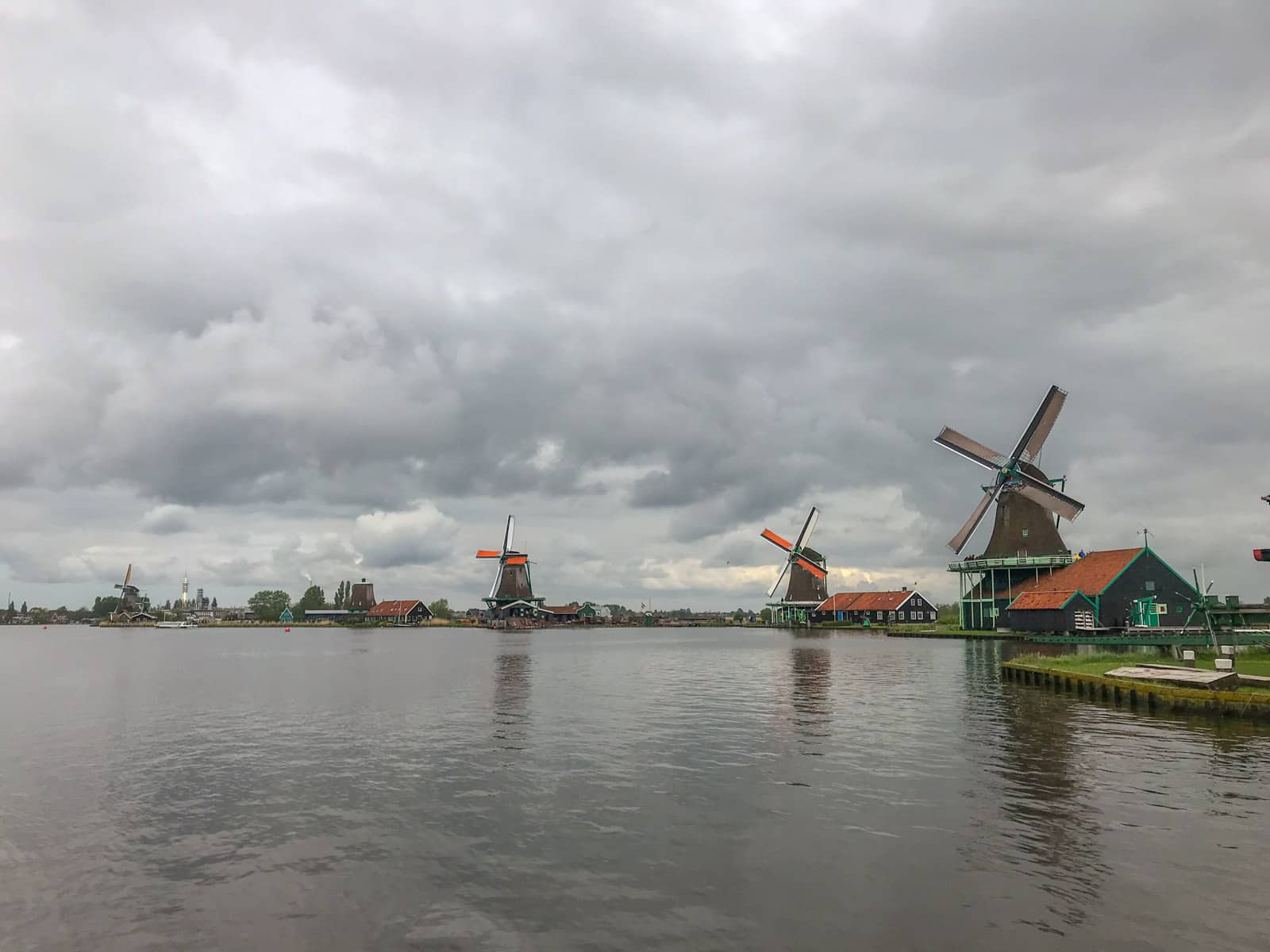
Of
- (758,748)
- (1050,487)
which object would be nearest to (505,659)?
(758,748)

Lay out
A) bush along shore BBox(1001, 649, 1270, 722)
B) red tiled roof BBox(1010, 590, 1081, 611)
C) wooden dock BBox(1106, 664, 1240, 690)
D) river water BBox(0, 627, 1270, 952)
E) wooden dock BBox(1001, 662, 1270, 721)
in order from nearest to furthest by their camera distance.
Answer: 1. river water BBox(0, 627, 1270, 952)
2. wooden dock BBox(1001, 662, 1270, 721)
3. bush along shore BBox(1001, 649, 1270, 722)
4. wooden dock BBox(1106, 664, 1240, 690)
5. red tiled roof BBox(1010, 590, 1081, 611)

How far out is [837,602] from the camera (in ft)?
513

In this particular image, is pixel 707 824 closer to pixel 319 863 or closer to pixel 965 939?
pixel 965 939

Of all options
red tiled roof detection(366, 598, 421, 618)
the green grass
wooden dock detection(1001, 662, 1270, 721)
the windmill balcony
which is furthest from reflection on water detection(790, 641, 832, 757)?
red tiled roof detection(366, 598, 421, 618)

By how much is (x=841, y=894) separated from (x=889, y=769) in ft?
31.1

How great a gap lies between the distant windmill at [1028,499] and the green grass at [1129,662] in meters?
35.8

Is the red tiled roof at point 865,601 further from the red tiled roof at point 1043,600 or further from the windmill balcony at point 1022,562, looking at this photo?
the red tiled roof at point 1043,600

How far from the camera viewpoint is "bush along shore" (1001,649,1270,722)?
27.9 metres

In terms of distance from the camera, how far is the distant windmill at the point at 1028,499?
83.9m

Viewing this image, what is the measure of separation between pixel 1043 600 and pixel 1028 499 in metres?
12.5

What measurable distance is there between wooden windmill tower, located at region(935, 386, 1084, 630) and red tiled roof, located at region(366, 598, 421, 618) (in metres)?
140

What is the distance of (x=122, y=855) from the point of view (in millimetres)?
14977

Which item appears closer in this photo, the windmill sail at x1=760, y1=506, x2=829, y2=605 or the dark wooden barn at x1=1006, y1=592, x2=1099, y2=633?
the dark wooden barn at x1=1006, y1=592, x2=1099, y2=633

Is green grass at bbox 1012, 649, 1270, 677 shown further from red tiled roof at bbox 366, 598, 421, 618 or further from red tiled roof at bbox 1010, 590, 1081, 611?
red tiled roof at bbox 366, 598, 421, 618
